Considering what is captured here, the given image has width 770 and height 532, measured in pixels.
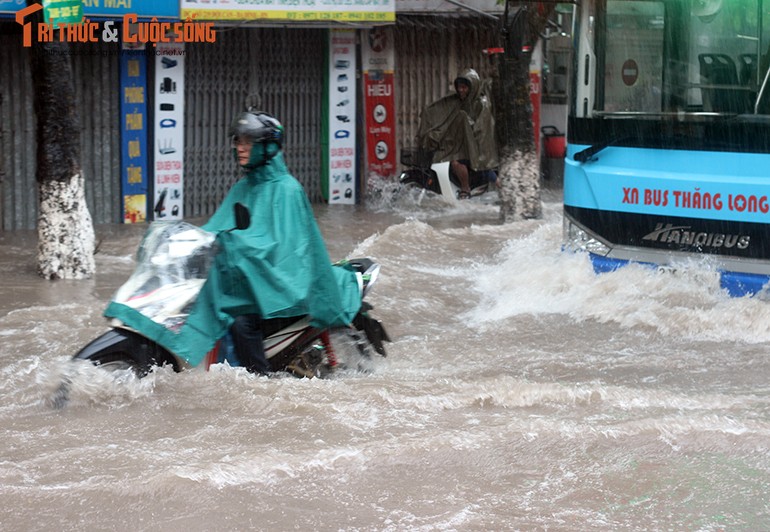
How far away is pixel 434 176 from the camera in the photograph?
14617mm

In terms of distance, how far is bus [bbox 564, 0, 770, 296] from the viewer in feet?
23.2

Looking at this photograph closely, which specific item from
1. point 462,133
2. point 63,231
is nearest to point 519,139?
point 462,133

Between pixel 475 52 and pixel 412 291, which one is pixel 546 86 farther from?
pixel 412 291

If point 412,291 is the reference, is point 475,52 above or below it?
above

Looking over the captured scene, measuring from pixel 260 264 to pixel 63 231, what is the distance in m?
4.24

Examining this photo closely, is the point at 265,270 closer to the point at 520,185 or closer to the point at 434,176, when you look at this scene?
the point at 520,185

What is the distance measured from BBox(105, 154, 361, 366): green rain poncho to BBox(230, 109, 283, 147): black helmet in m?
0.17

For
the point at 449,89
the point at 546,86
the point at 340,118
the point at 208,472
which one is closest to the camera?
the point at 208,472

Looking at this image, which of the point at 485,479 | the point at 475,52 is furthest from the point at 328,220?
the point at 485,479

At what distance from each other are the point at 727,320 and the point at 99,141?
23.8 ft

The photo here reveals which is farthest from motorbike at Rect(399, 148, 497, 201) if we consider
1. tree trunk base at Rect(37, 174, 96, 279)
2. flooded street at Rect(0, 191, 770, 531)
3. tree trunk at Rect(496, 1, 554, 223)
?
flooded street at Rect(0, 191, 770, 531)

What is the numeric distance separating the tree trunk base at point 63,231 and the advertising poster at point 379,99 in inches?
238

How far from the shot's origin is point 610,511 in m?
4.65

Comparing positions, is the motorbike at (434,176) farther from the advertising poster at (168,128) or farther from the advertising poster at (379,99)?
the advertising poster at (168,128)
